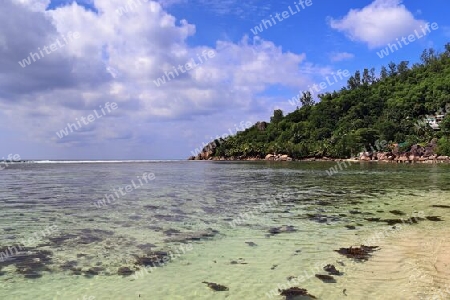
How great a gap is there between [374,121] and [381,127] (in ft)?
57.6

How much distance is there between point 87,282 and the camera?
32.6 feet

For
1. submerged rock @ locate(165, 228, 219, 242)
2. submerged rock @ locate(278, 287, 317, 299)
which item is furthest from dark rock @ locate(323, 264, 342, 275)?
submerged rock @ locate(165, 228, 219, 242)

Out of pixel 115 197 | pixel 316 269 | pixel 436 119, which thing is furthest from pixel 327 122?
pixel 316 269

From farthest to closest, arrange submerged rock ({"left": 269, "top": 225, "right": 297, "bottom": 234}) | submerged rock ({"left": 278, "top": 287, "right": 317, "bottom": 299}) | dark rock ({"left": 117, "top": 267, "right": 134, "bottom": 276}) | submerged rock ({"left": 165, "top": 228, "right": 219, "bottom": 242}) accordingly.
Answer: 1. submerged rock ({"left": 269, "top": 225, "right": 297, "bottom": 234})
2. submerged rock ({"left": 165, "top": 228, "right": 219, "bottom": 242})
3. dark rock ({"left": 117, "top": 267, "right": 134, "bottom": 276})
4. submerged rock ({"left": 278, "top": 287, "right": 317, "bottom": 299})

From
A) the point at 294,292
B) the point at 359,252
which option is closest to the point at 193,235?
the point at 359,252

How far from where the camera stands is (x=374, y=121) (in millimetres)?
164125

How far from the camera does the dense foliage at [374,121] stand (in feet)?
468

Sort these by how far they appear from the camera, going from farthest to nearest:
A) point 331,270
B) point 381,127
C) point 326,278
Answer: point 381,127
point 331,270
point 326,278

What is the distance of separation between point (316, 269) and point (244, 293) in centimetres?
281

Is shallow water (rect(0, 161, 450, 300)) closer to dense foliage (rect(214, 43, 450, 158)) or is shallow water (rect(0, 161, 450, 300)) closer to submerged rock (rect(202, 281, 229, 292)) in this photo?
submerged rock (rect(202, 281, 229, 292))

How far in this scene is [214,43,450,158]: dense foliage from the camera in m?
143

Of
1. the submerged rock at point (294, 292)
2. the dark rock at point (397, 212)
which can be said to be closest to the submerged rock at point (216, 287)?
the submerged rock at point (294, 292)

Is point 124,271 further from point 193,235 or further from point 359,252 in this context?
point 359,252

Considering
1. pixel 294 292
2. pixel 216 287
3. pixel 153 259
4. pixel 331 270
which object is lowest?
pixel 331 270
